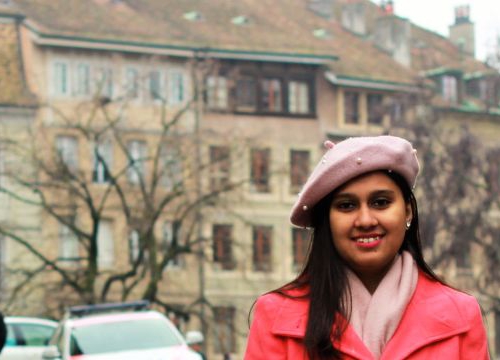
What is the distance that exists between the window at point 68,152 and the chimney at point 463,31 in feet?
93.3

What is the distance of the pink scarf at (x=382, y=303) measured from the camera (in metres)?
4.60

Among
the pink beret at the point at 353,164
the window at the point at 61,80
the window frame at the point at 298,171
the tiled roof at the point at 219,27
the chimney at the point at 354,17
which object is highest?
the chimney at the point at 354,17

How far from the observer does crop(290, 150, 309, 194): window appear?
61.6 metres

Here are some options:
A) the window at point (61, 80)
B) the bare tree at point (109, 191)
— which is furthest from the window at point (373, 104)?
the bare tree at point (109, 191)

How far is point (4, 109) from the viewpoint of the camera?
60.3m

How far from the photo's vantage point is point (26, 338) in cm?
2927

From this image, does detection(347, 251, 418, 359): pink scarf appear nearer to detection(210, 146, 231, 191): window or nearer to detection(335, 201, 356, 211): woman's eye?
detection(335, 201, 356, 211): woman's eye

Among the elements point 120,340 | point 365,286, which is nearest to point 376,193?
point 365,286

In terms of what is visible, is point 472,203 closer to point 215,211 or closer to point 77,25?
point 215,211

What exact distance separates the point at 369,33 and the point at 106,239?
69.3 feet

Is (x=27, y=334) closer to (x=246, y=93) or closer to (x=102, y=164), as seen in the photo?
(x=102, y=164)

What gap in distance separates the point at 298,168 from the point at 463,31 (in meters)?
23.2

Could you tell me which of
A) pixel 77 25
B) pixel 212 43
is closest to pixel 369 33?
pixel 212 43

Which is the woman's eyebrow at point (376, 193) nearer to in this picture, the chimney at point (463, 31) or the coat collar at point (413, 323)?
the coat collar at point (413, 323)
